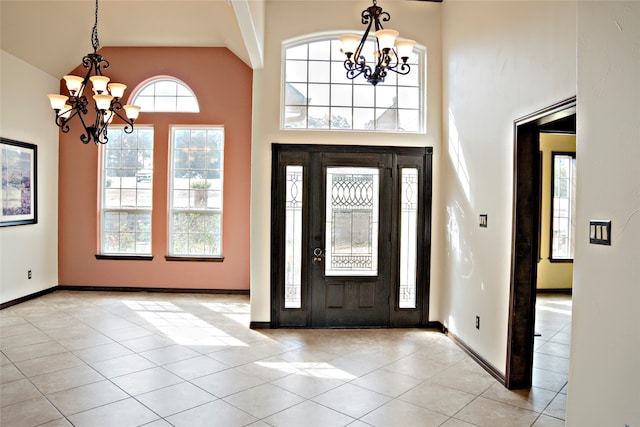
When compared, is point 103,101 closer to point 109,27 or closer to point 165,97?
point 109,27

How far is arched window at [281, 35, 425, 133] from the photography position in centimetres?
510

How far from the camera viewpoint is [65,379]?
11.4 feet

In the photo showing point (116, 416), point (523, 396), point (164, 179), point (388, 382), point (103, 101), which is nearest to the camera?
point (116, 416)

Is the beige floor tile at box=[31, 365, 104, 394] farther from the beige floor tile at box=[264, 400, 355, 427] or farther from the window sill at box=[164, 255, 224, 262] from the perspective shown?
the window sill at box=[164, 255, 224, 262]

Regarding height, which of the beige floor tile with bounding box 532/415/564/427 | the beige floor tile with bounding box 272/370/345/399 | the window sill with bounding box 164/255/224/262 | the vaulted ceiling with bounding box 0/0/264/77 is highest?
the vaulted ceiling with bounding box 0/0/264/77

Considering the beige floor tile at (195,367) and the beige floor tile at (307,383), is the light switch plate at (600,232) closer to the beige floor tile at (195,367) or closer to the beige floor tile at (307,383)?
the beige floor tile at (307,383)

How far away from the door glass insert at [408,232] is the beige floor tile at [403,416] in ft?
6.86

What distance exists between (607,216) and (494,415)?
1692mm

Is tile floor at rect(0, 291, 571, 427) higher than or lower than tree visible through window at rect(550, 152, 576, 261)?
lower

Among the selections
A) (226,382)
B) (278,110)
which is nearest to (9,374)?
(226,382)

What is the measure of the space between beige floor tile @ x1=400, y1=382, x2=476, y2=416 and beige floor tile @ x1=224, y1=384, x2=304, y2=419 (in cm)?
87

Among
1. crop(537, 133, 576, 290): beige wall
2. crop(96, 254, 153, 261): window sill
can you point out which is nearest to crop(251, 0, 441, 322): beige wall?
crop(96, 254, 153, 261): window sill

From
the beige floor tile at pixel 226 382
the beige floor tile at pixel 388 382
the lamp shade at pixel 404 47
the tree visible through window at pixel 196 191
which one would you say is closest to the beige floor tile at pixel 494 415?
the beige floor tile at pixel 388 382

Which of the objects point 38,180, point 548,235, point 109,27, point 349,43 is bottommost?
point 548,235
